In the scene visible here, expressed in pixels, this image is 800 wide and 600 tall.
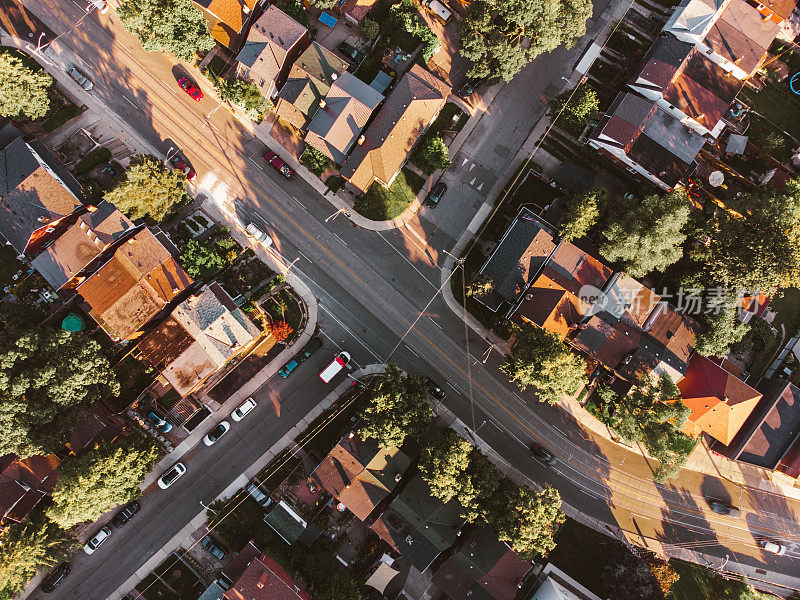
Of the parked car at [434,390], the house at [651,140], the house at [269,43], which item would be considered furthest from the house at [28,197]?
the house at [651,140]

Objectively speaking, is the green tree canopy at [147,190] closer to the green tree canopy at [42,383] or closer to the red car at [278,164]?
the red car at [278,164]

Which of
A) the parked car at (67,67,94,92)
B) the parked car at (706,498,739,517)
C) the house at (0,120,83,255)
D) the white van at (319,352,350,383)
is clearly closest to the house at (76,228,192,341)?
the house at (0,120,83,255)

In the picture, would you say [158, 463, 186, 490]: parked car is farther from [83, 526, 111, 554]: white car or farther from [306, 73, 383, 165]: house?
[306, 73, 383, 165]: house

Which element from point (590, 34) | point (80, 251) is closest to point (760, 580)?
point (590, 34)

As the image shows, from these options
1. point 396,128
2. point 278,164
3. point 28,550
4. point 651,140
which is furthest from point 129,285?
point 651,140

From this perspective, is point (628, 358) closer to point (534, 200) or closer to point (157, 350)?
point (534, 200)

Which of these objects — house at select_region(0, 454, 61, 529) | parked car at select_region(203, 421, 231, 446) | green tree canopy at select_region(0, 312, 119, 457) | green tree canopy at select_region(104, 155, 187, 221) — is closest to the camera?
green tree canopy at select_region(0, 312, 119, 457)
